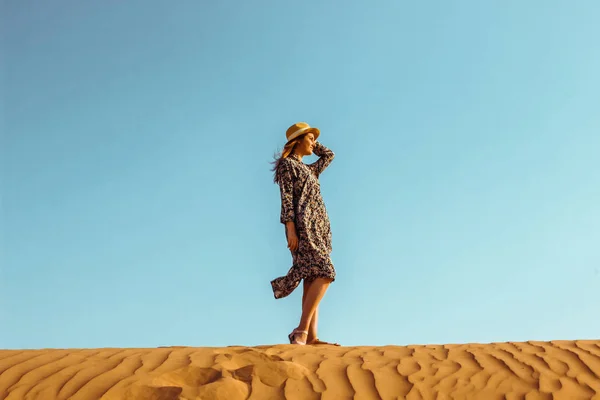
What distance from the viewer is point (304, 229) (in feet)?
17.8

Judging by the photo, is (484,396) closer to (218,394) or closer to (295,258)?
(218,394)

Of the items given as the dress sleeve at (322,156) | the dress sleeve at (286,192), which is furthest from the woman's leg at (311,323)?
the dress sleeve at (322,156)

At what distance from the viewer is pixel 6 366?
415 cm

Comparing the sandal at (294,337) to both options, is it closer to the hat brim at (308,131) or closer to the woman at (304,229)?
the woman at (304,229)

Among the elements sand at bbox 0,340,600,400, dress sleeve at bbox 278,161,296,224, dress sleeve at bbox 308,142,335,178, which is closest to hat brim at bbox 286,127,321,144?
dress sleeve at bbox 308,142,335,178

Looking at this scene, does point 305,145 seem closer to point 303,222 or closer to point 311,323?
point 303,222

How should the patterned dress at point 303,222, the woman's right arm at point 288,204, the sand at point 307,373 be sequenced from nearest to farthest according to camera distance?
the sand at point 307,373 < the patterned dress at point 303,222 < the woman's right arm at point 288,204

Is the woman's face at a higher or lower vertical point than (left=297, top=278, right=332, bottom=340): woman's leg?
higher

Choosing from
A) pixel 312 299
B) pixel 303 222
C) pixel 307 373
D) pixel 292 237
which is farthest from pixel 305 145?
pixel 307 373

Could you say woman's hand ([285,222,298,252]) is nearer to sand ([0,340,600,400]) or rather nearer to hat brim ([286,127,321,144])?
hat brim ([286,127,321,144])

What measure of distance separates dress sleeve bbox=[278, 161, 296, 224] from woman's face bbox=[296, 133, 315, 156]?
282mm

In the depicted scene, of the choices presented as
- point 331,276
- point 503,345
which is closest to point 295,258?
point 331,276

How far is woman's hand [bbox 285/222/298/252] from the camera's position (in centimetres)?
540

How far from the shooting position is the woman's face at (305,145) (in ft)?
19.1
